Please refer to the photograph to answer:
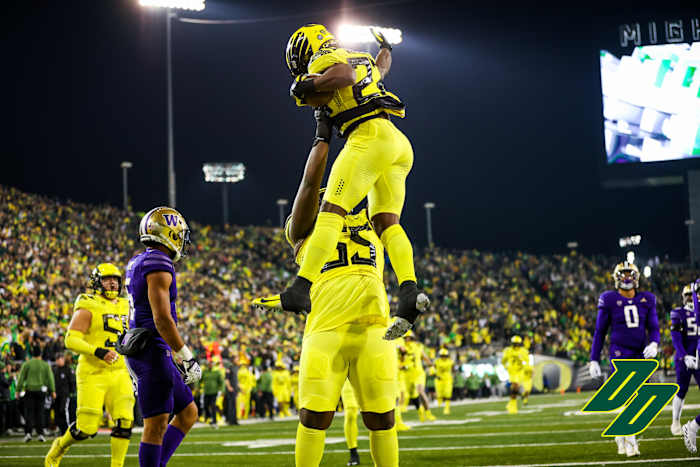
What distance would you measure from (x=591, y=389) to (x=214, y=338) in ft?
50.5

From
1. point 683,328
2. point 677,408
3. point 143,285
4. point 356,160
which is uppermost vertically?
point 356,160

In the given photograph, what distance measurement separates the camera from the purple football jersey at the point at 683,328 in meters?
12.1

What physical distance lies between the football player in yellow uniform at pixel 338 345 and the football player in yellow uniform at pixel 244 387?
1844 centimetres

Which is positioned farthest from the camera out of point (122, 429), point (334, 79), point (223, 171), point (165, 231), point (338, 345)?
point (223, 171)

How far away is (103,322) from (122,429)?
1495mm

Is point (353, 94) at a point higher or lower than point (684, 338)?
higher

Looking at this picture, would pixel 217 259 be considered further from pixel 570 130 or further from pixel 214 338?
pixel 570 130

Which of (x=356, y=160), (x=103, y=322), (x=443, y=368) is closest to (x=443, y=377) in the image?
(x=443, y=368)

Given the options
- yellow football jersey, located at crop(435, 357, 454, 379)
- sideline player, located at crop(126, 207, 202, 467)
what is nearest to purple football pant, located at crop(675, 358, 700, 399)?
sideline player, located at crop(126, 207, 202, 467)

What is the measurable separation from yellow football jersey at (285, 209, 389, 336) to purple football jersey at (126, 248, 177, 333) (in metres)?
1.25

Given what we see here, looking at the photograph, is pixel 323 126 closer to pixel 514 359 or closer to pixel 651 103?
pixel 514 359

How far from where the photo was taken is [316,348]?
201 inches

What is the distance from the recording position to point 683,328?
39.8 feet

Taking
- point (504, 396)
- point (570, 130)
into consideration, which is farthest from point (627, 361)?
point (570, 130)
